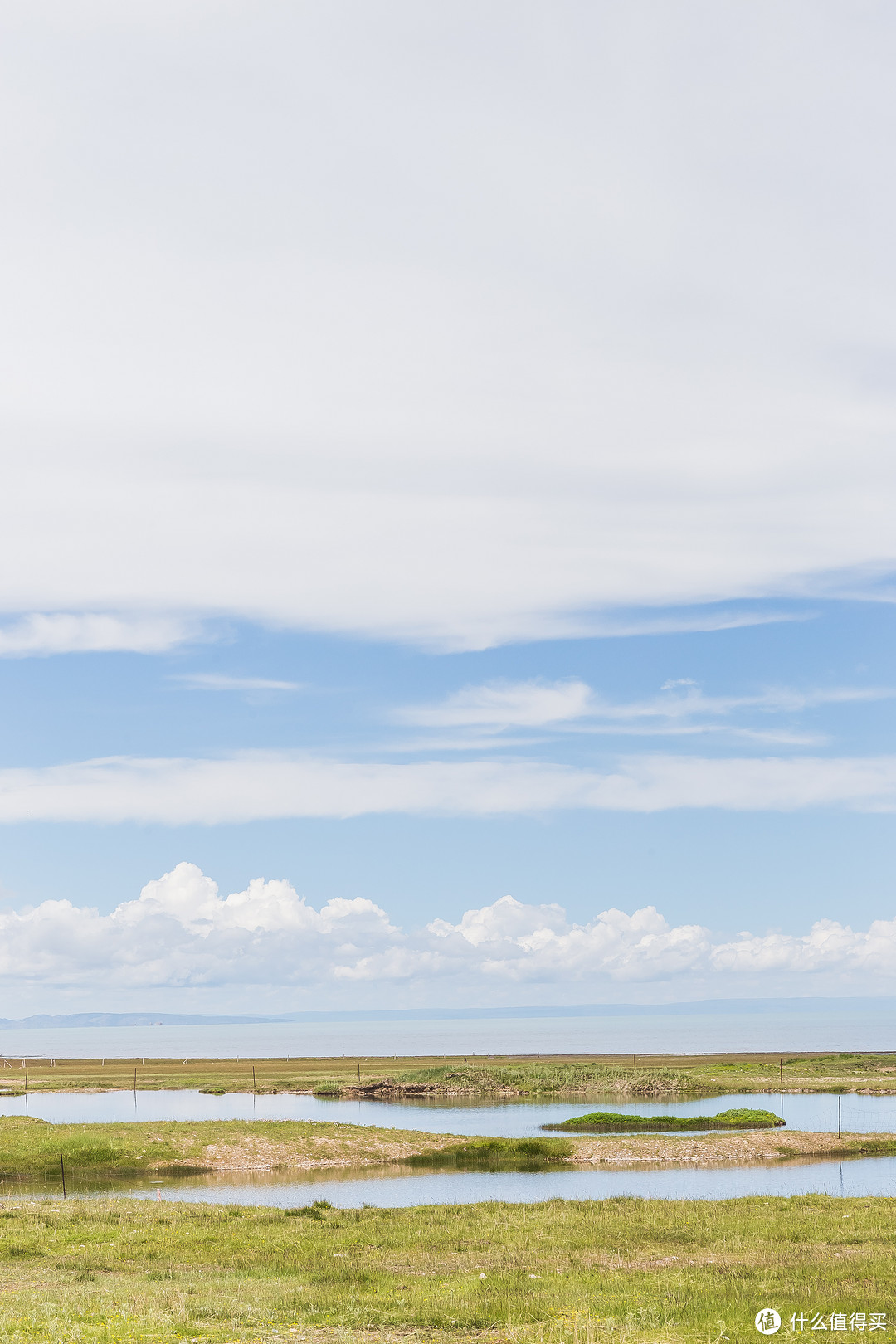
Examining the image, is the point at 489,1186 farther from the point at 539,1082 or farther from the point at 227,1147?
the point at 539,1082

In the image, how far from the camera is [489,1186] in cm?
4812

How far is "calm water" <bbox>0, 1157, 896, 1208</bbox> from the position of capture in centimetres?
4428

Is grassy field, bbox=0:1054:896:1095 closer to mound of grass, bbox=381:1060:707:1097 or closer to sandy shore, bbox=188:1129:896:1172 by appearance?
mound of grass, bbox=381:1060:707:1097

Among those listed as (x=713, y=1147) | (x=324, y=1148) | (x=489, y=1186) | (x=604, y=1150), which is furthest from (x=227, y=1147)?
(x=713, y=1147)

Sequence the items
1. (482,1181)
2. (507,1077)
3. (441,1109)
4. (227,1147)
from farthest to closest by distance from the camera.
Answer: (507,1077) → (441,1109) → (227,1147) → (482,1181)

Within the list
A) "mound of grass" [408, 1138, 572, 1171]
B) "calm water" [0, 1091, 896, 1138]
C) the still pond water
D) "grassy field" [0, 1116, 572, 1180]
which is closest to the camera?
the still pond water

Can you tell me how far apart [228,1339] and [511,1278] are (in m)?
9.26

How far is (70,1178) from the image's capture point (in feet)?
168

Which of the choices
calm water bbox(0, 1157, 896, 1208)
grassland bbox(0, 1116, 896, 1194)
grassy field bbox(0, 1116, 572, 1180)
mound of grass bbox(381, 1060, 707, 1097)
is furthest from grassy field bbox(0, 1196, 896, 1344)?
mound of grass bbox(381, 1060, 707, 1097)

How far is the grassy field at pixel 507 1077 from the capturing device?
97625 millimetres

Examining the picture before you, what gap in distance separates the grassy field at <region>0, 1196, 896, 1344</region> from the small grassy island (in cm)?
3285

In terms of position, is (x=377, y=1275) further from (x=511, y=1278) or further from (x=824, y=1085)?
(x=824, y=1085)

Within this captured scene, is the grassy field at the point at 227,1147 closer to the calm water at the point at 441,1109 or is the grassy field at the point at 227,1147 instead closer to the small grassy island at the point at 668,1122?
the calm water at the point at 441,1109

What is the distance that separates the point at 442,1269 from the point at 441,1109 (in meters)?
61.4
